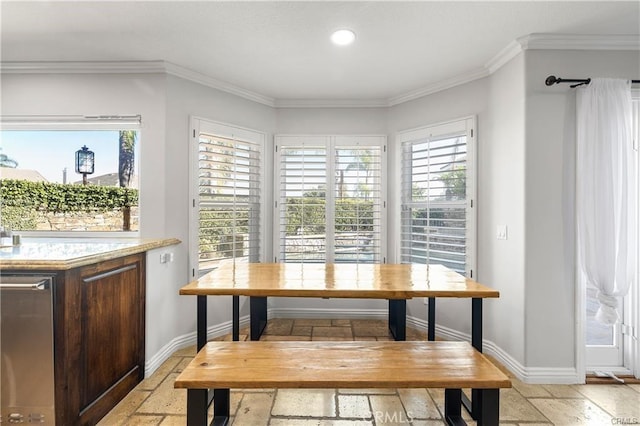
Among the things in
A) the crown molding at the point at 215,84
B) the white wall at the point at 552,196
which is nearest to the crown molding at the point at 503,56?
the white wall at the point at 552,196

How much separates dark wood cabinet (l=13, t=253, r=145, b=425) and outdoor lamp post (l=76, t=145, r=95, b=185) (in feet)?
4.20

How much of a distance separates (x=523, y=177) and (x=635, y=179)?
0.87 m

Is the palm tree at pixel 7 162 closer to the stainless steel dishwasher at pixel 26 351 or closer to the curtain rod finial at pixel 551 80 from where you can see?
the stainless steel dishwasher at pixel 26 351

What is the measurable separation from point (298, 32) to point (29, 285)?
231 centimetres

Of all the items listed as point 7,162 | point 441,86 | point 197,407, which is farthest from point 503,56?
point 7,162

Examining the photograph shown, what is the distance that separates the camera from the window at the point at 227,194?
316 cm

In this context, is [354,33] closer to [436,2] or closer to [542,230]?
[436,2]

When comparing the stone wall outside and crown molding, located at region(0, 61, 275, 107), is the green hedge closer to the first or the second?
the stone wall outside

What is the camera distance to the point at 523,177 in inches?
97.7

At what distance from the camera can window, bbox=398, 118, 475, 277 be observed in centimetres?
308

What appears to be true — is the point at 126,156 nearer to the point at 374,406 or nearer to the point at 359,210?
the point at 359,210

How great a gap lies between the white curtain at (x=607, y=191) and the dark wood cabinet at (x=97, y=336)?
11.0 feet

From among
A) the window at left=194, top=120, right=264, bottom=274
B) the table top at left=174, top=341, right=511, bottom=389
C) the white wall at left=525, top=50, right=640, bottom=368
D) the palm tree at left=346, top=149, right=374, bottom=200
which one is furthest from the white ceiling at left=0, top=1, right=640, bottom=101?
the table top at left=174, top=341, right=511, bottom=389

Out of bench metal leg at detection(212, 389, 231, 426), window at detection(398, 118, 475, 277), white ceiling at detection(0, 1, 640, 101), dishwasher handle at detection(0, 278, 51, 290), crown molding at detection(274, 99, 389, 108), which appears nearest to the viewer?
dishwasher handle at detection(0, 278, 51, 290)
